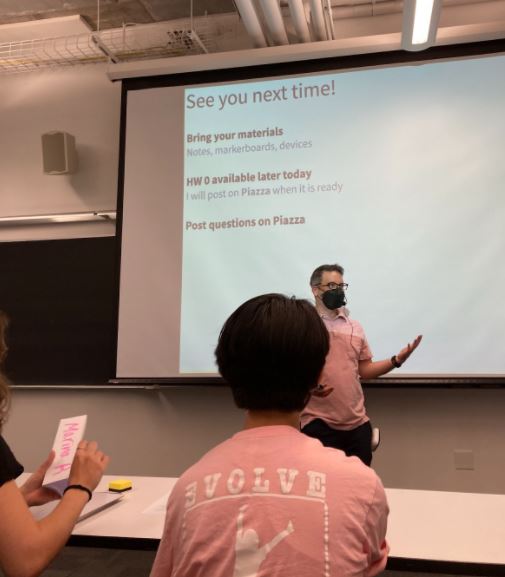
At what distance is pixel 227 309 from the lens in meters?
3.28

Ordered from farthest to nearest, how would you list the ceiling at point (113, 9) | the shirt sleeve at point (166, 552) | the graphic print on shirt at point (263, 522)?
1. the ceiling at point (113, 9)
2. the shirt sleeve at point (166, 552)
3. the graphic print on shirt at point (263, 522)

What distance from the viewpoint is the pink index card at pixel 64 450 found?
133 cm

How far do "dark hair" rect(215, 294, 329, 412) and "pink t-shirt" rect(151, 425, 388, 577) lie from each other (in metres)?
0.07

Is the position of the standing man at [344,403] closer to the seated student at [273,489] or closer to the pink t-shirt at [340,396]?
the pink t-shirt at [340,396]

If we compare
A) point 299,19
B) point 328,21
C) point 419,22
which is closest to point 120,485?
point 419,22

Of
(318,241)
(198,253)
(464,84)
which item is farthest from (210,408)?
(464,84)

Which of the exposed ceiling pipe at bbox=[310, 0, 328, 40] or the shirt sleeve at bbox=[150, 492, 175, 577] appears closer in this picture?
the shirt sleeve at bbox=[150, 492, 175, 577]

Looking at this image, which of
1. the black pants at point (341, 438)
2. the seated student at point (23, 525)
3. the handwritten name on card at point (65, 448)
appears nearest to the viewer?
the seated student at point (23, 525)

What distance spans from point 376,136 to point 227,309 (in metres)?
1.35

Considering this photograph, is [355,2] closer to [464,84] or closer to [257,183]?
[464,84]

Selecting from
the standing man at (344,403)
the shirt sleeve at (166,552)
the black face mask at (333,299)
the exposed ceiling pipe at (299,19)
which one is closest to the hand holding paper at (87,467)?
the shirt sleeve at (166,552)

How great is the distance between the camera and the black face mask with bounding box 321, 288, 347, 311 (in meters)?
2.61

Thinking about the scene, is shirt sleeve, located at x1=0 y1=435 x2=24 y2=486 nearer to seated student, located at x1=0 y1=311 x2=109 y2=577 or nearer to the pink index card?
seated student, located at x1=0 y1=311 x2=109 y2=577

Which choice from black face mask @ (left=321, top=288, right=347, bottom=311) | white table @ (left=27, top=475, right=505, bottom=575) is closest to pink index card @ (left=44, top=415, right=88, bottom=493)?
white table @ (left=27, top=475, right=505, bottom=575)
